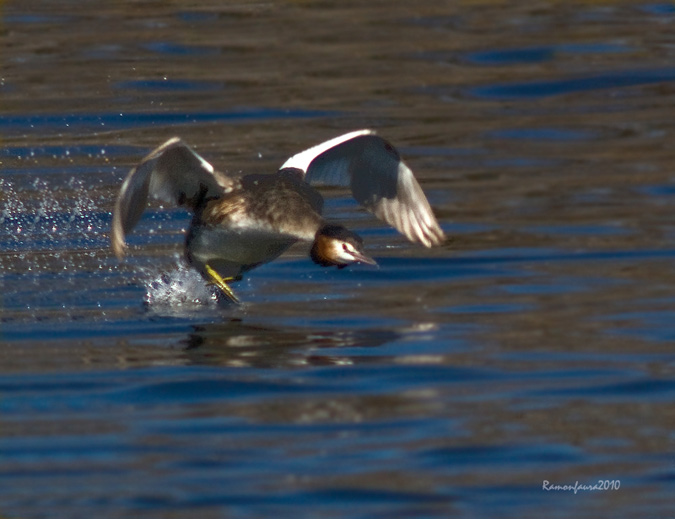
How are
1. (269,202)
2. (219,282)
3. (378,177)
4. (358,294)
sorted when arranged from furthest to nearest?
(378,177)
(358,294)
(219,282)
(269,202)

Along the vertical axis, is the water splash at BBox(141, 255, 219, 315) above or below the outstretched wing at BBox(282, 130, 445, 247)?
below

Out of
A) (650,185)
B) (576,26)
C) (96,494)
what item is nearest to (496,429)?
(96,494)

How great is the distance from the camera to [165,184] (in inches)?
319

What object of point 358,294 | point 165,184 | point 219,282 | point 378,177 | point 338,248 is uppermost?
point 165,184

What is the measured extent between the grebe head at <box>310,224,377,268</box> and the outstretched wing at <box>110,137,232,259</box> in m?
0.80

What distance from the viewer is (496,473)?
5.61 meters

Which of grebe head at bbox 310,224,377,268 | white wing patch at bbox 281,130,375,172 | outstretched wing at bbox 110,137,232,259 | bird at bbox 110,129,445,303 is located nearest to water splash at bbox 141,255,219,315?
bird at bbox 110,129,445,303

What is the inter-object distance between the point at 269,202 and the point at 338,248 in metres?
0.62

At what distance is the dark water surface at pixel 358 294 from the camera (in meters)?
5.64

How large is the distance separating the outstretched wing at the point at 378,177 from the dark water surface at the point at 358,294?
0.39 m

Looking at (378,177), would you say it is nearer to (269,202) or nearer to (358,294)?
(358,294)

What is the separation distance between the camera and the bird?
24.7ft

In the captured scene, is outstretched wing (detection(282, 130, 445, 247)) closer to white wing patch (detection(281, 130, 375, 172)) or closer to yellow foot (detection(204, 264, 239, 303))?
white wing patch (detection(281, 130, 375, 172))

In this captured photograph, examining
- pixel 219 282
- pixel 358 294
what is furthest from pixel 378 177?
pixel 219 282
